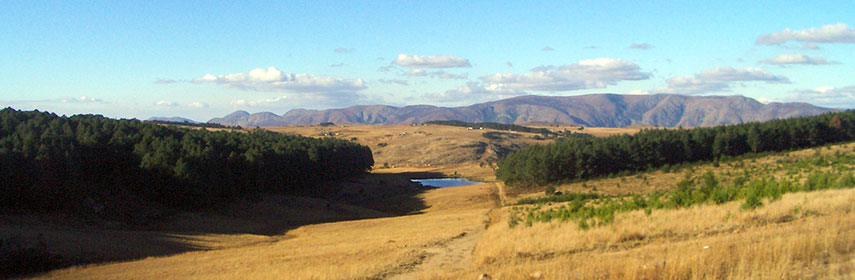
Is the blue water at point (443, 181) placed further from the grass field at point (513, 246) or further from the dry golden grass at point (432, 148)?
the grass field at point (513, 246)

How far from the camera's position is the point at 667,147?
7138 centimetres

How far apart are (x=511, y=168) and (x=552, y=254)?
208 ft

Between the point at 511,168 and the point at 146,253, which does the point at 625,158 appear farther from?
the point at 146,253

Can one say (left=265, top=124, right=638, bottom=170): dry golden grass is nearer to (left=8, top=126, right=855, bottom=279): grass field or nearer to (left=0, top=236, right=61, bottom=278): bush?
(left=8, top=126, right=855, bottom=279): grass field

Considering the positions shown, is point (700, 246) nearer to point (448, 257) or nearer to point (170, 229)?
point (448, 257)

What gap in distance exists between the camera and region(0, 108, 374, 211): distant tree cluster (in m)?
37.3

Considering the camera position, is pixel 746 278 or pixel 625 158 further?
pixel 625 158

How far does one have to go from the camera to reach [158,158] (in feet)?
159

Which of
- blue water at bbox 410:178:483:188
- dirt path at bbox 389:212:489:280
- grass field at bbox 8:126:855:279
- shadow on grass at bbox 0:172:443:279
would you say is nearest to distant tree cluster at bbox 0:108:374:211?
shadow on grass at bbox 0:172:443:279

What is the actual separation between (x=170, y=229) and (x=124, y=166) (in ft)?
49.5

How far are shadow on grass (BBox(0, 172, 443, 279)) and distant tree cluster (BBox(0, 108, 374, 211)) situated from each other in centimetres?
215

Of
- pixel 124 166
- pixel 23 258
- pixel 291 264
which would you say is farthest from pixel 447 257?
pixel 124 166

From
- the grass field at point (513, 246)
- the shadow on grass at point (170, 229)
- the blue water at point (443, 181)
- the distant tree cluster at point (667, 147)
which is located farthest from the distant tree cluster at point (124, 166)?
the blue water at point (443, 181)

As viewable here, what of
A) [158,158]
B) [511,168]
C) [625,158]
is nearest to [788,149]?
[625,158]
